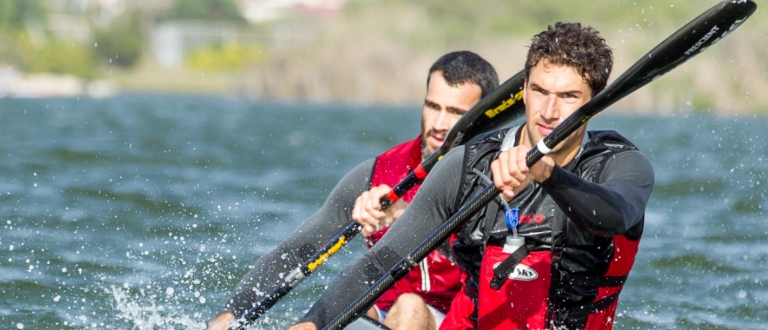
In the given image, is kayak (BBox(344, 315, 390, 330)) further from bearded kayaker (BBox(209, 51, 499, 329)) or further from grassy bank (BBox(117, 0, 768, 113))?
grassy bank (BBox(117, 0, 768, 113))

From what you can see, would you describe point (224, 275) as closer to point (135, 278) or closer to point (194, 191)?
point (135, 278)

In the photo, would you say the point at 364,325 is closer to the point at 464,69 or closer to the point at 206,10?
the point at 464,69

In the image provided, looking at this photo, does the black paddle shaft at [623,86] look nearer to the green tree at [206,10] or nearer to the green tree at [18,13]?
the green tree at [18,13]

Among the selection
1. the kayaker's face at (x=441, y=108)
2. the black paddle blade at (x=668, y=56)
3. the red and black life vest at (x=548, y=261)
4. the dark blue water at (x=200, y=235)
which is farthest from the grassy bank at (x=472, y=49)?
the red and black life vest at (x=548, y=261)

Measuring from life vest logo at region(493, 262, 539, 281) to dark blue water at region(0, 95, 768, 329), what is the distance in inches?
86.9

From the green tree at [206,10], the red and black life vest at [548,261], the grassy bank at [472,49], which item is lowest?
the red and black life vest at [548,261]

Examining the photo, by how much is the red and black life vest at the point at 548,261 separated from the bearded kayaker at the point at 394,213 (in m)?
0.80

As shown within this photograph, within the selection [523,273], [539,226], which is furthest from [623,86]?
[523,273]

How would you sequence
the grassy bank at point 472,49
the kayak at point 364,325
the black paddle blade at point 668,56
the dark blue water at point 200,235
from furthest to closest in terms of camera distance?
the grassy bank at point 472,49 < the dark blue water at point 200,235 < the kayak at point 364,325 < the black paddle blade at point 668,56

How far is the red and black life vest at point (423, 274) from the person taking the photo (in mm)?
4625

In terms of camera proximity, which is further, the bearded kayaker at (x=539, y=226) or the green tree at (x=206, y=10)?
the green tree at (x=206, y=10)

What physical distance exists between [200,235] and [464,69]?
4486 mm

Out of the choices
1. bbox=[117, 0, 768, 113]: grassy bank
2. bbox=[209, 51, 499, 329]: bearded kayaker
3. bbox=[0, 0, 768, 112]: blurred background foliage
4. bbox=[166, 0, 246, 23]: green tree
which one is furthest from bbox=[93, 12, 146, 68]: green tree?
bbox=[209, 51, 499, 329]: bearded kayaker

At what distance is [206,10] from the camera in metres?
114
